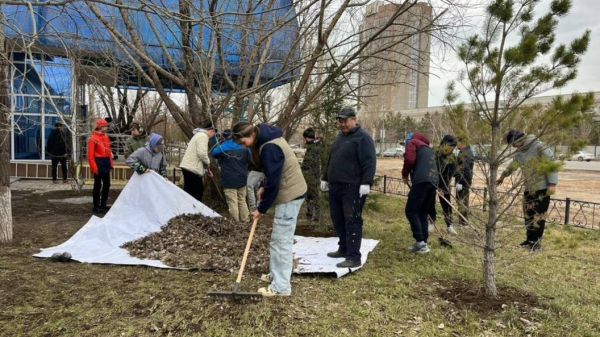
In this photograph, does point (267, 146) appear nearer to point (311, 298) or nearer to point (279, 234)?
point (279, 234)

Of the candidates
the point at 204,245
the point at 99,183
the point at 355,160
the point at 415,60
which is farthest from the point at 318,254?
the point at 99,183

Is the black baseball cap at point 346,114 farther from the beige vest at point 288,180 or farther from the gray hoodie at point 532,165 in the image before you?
the gray hoodie at point 532,165

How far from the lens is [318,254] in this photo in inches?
187

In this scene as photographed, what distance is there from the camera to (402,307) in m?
3.38

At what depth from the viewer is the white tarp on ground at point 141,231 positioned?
4.36 metres

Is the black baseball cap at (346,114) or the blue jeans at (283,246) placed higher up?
the black baseball cap at (346,114)

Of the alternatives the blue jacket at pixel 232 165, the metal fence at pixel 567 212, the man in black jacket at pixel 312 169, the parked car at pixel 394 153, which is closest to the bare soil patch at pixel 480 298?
the metal fence at pixel 567 212

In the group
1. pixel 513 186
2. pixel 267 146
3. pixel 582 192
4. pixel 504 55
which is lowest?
pixel 582 192

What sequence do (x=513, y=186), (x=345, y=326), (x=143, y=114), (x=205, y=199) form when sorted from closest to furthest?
(x=345, y=326) → (x=513, y=186) → (x=205, y=199) → (x=143, y=114)

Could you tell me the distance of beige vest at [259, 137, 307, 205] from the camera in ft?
11.4

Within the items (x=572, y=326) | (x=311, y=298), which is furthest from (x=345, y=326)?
(x=572, y=326)

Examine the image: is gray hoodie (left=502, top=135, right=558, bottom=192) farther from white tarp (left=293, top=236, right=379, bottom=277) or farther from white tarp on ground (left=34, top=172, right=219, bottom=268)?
white tarp on ground (left=34, top=172, right=219, bottom=268)

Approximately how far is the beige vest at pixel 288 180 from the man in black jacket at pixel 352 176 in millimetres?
914

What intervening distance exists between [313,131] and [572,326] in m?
4.05
